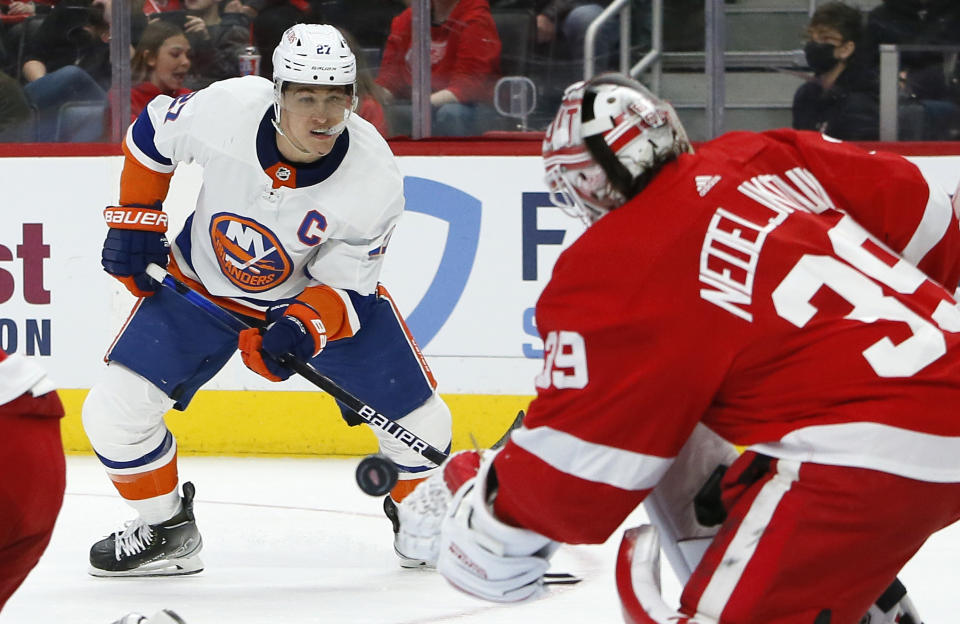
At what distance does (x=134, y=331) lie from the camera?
331 centimetres

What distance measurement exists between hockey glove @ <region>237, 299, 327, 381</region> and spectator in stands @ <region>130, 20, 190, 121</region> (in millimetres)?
1790

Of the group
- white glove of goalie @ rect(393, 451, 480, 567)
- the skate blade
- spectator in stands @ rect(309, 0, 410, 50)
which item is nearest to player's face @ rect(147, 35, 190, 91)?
spectator in stands @ rect(309, 0, 410, 50)

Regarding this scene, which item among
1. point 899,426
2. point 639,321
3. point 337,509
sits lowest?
point 337,509

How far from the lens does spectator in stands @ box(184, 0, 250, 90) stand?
4.74m

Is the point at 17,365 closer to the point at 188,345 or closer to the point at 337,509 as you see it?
the point at 188,345

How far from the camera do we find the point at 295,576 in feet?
10.9

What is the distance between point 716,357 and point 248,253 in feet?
5.76

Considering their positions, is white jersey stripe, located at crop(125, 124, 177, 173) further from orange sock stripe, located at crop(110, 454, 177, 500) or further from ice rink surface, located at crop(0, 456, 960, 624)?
ice rink surface, located at crop(0, 456, 960, 624)

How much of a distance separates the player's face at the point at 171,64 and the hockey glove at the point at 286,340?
1.79m

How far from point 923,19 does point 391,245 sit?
5.70 feet

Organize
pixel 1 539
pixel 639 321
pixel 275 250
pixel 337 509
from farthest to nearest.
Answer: pixel 337 509 < pixel 275 250 < pixel 1 539 < pixel 639 321

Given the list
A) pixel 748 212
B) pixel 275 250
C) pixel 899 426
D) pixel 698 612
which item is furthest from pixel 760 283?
pixel 275 250

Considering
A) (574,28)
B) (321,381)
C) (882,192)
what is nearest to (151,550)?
(321,381)

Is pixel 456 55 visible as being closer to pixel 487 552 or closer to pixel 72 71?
pixel 72 71
